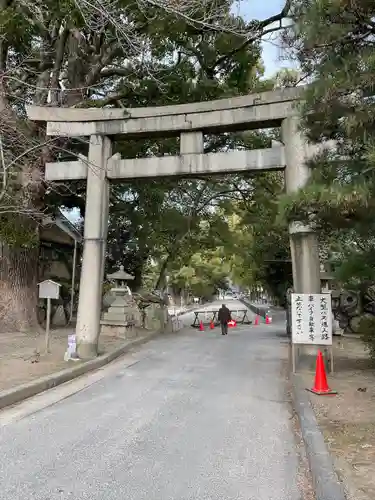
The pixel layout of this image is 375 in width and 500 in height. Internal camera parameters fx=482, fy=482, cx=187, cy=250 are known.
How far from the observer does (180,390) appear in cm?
900

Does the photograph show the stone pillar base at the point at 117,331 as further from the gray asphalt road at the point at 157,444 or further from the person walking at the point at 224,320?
the gray asphalt road at the point at 157,444

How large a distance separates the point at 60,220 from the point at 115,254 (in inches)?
153

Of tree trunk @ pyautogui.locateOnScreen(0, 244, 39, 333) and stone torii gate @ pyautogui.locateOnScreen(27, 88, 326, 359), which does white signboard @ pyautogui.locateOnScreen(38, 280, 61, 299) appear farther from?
tree trunk @ pyautogui.locateOnScreen(0, 244, 39, 333)

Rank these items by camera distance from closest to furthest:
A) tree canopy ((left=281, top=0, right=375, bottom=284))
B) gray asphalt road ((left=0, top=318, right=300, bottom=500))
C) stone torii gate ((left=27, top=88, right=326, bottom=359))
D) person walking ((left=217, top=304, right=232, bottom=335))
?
1. gray asphalt road ((left=0, top=318, right=300, bottom=500))
2. tree canopy ((left=281, top=0, right=375, bottom=284))
3. stone torii gate ((left=27, top=88, right=326, bottom=359))
4. person walking ((left=217, top=304, right=232, bottom=335))

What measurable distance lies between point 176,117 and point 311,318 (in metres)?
6.00

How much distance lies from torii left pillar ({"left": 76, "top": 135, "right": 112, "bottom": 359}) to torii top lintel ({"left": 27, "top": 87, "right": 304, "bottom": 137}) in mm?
534

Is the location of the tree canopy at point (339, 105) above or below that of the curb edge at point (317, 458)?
above

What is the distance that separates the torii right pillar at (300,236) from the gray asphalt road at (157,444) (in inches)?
94.2

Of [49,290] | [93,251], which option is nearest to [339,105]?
[93,251]

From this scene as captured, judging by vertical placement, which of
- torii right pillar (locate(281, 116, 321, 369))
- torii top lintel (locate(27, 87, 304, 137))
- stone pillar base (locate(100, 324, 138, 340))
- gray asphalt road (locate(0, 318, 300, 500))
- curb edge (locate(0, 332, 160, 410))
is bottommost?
gray asphalt road (locate(0, 318, 300, 500))

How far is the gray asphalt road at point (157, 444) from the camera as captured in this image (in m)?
4.29

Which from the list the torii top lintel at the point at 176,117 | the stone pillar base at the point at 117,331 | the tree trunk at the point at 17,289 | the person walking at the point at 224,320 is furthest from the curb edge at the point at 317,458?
the person walking at the point at 224,320

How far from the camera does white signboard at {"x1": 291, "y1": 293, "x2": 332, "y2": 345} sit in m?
10.3

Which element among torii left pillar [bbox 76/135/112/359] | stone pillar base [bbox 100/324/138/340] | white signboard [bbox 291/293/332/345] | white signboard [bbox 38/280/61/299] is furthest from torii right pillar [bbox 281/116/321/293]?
stone pillar base [bbox 100/324/138/340]
